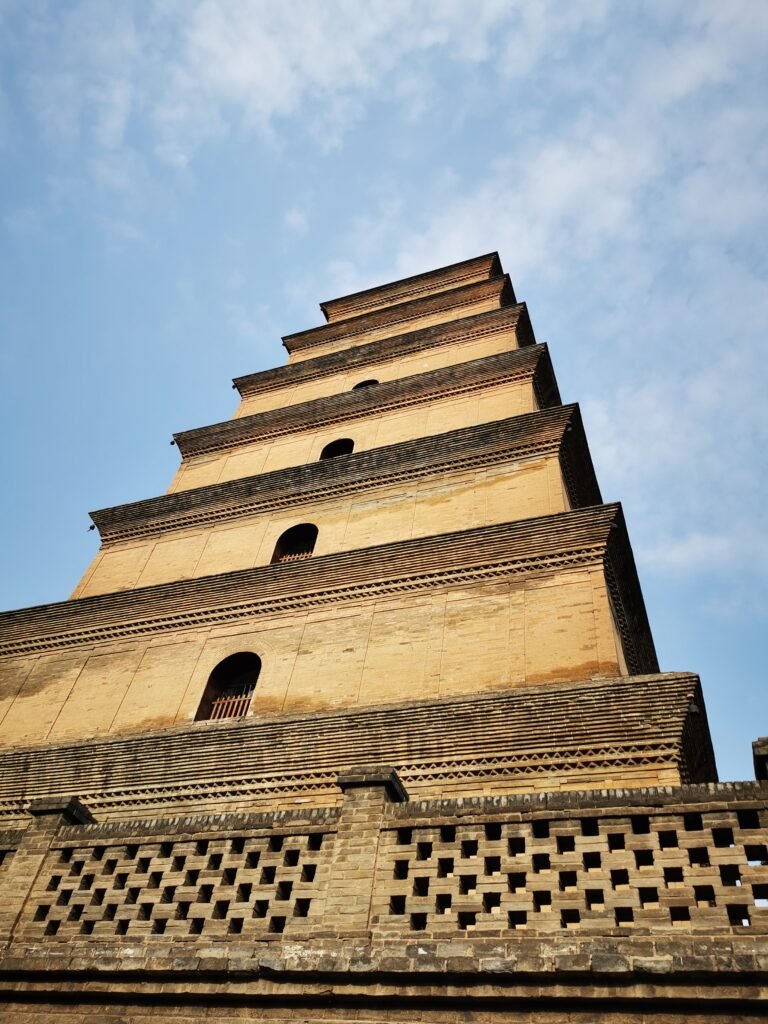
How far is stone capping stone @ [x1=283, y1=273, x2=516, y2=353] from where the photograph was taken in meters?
16.9

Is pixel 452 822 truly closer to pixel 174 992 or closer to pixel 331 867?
pixel 331 867

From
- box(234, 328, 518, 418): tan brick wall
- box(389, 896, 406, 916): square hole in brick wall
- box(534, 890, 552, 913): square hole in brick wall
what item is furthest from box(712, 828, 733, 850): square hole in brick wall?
box(234, 328, 518, 418): tan brick wall

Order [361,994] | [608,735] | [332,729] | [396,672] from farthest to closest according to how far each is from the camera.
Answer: [396,672]
[332,729]
[608,735]
[361,994]

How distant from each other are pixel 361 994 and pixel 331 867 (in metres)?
0.82

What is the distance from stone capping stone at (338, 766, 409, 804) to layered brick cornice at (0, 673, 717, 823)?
1771 mm

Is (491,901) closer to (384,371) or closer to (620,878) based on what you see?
(620,878)

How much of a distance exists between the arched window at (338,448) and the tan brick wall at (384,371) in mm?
1705

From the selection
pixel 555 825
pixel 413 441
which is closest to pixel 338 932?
pixel 555 825

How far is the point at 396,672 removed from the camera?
8781 mm

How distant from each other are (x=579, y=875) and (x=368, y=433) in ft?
30.8

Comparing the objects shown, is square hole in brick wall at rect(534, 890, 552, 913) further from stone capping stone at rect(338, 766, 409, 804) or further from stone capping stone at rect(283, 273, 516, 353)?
stone capping stone at rect(283, 273, 516, 353)

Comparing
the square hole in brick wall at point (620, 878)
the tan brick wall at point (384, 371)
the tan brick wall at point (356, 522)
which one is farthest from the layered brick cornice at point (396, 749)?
the tan brick wall at point (384, 371)

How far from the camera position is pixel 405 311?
17.6m

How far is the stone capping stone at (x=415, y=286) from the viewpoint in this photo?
1841 centimetres
